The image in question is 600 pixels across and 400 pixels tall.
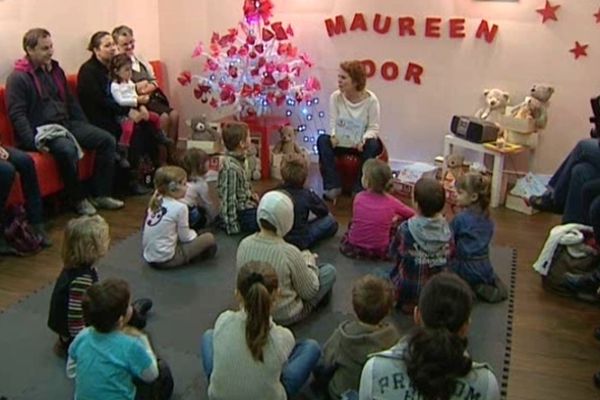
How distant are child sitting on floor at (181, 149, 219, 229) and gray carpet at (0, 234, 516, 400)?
291mm

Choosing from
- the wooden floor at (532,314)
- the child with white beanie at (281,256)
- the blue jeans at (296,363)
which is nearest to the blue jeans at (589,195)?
the wooden floor at (532,314)

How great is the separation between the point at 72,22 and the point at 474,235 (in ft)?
11.3

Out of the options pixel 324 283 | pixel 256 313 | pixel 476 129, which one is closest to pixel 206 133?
pixel 476 129

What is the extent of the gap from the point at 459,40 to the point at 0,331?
3779mm

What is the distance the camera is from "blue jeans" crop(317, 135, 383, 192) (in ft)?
16.7

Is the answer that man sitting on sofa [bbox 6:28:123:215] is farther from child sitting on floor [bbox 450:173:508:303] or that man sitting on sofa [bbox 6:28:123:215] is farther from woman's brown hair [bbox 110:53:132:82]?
child sitting on floor [bbox 450:173:508:303]

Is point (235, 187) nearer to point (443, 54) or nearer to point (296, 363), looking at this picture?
point (296, 363)

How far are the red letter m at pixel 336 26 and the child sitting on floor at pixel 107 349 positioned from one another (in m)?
3.77

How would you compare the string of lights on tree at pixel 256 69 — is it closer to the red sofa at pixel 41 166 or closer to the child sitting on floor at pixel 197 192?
the child sitting on floor at pixel 197 192

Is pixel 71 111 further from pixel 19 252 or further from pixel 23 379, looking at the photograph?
pixel 23 379

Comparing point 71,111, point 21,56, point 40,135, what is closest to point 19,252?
point 40,135

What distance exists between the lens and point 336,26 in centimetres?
568

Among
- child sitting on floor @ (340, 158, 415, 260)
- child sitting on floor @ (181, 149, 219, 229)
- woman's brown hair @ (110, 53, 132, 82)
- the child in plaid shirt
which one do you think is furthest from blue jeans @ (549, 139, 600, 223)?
woman's brown hair @ (110, 53, 132, 82)

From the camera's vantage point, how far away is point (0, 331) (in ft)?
10.8
